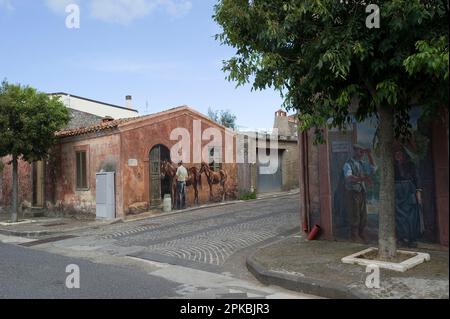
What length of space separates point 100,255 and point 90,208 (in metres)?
7.06

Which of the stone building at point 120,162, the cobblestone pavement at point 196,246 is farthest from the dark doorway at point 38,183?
the cobblestone pavement at point 196,246

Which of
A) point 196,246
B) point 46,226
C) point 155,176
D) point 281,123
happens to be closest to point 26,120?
point 46,226

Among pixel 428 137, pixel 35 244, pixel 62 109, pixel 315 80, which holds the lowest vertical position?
pixel 35 244

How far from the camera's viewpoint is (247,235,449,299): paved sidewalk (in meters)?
5.61

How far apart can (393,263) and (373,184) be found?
2307 mm

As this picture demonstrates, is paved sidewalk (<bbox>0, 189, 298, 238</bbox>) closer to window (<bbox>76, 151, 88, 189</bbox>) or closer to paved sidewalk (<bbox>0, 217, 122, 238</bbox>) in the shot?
paved sidewalk (<bbox>0, 217, 122, 238</bbox>)

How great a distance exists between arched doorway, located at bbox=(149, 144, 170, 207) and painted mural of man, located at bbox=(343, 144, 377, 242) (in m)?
8.97

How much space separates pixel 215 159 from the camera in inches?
768

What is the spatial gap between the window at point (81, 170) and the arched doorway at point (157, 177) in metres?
2.47

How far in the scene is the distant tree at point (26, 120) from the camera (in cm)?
1470

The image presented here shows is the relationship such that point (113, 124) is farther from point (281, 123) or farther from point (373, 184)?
point (281, 123)
